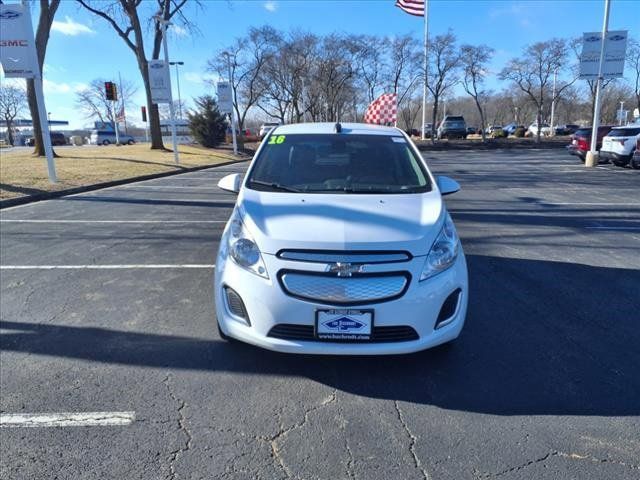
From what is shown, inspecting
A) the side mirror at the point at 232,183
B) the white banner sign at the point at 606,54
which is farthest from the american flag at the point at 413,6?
the side mirror at the point at 232,183

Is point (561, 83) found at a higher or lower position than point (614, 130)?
higher

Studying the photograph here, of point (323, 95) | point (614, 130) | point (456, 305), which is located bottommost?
point (456, 305)

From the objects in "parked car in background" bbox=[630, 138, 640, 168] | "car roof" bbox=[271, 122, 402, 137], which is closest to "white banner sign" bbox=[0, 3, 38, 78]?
"car roof" bbox=[271, 122, 402, 137]

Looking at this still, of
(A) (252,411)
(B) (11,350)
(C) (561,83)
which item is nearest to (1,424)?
(B) (11,350)

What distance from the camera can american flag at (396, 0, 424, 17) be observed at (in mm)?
27234

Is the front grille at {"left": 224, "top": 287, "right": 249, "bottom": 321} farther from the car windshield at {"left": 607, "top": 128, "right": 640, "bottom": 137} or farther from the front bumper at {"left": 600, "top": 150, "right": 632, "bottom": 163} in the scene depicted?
the car windshield at {"left": 607, "top": 128, "right": 640, "bottom": 137}

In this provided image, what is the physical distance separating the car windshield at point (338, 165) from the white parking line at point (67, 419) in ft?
6.39

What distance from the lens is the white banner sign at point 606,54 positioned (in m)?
16.7

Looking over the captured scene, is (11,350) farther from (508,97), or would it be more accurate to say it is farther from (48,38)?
(508,97)

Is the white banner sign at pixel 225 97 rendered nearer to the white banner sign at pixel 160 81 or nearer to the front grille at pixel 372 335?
the white banner sign at pixel 160 81

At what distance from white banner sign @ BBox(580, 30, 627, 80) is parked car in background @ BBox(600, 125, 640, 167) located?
2168mm

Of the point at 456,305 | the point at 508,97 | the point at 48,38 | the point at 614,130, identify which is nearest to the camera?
the point at 456,305

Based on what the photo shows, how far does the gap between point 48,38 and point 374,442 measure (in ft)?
83.4

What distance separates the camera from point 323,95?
47.3m
